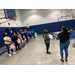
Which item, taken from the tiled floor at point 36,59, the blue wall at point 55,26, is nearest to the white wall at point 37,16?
the blue wall at point 55,26

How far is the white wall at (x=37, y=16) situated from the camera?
50.6ft

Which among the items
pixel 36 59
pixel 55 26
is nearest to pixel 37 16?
pixel 55 26

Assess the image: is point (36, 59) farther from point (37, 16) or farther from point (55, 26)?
point (37, 16)

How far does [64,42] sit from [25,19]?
15.1 m

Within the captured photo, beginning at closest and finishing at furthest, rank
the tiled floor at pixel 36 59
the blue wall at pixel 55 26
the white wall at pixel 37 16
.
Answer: the tiled floor at pixel 36 59
the blue wall at pixel 55 26
the white wall at pixel 37 16

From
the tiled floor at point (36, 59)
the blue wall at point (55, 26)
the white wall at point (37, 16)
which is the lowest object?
the tiled floor at point (36, 59)

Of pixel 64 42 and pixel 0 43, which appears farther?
pixel 0 43

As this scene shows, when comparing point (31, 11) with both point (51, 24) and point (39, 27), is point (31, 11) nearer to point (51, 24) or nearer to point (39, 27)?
point (39, 27)

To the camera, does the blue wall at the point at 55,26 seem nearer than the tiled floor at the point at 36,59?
No

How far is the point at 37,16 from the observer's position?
15922mm

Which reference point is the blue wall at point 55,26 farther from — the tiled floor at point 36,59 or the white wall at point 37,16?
the tiled floor at point 36,59

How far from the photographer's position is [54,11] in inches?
599

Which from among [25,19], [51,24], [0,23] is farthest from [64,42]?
[25,19]

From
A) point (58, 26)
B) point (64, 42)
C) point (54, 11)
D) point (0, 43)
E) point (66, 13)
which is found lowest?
point (0, 43)
